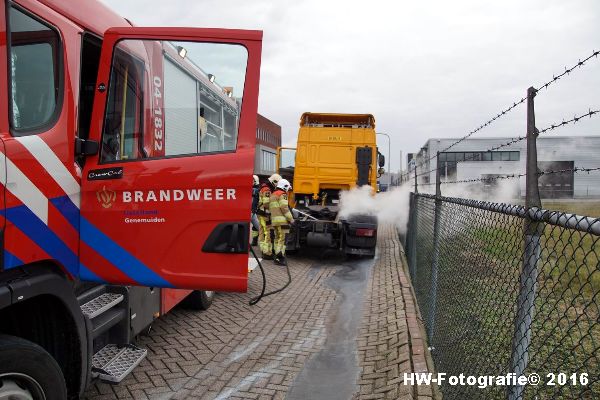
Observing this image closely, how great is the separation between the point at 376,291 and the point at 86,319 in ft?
15.3

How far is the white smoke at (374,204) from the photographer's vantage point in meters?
10.3

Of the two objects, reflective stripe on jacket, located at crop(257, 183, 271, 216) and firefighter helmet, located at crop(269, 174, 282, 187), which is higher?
firefighter helmet, located at crop(269, 174, 282, 187)

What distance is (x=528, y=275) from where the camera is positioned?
2.03 m

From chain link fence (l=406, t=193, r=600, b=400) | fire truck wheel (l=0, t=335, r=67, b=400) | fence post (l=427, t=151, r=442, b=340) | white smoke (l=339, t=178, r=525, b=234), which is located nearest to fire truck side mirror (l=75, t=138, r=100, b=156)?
fire truck wheel (l=0, t=335, r=67, b=400)

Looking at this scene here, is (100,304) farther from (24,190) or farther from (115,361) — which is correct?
(24,190)

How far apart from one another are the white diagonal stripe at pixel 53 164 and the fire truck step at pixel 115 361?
1.23 meters

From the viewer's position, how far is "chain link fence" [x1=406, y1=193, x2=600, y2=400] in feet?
6.23

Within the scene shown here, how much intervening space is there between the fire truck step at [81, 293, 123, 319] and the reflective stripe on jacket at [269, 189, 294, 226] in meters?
5.70

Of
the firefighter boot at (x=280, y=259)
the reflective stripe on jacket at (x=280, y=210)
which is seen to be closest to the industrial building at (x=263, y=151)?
the reflective stripe on jacket at (x=280, y=210)

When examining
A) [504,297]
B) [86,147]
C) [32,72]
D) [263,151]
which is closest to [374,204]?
[263,151]

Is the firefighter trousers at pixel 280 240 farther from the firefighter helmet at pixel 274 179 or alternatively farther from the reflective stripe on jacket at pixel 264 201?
the firefighter helmet at pixel 274 179

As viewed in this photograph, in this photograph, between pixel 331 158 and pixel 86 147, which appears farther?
pixel 331 158

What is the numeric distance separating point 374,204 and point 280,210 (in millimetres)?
2755

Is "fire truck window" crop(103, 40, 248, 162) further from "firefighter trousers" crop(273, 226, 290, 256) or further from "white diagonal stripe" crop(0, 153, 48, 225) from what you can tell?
"firefighter trousers" crop(273, 226, 290, 256)
